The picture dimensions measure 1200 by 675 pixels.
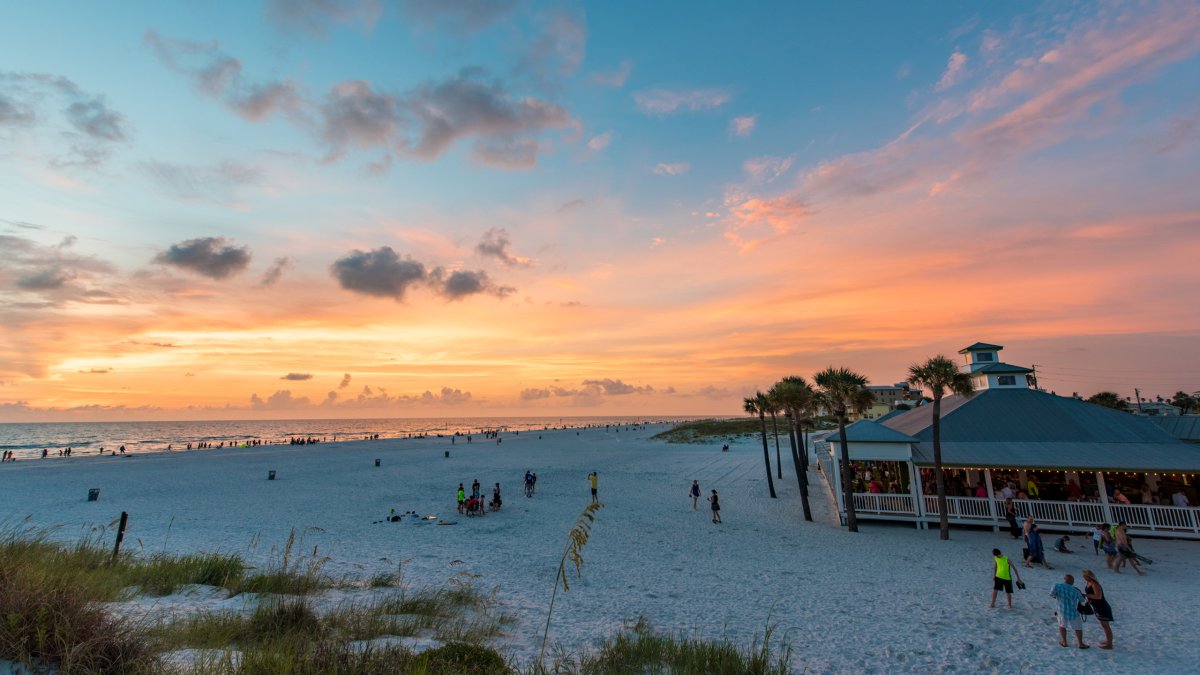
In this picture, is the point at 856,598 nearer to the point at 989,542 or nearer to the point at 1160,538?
the point at 989,542

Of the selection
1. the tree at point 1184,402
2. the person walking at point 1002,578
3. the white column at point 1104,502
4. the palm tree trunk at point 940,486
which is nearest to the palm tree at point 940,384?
the palm tree trunk at point 940,486

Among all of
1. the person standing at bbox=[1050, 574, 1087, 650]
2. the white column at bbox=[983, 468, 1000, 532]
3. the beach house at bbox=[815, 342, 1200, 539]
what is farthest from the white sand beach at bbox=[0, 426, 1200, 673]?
the beach house at bbox=[815, 342, 1200, 539]

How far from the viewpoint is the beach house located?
63.1 feet

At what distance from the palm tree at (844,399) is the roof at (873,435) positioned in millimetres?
519

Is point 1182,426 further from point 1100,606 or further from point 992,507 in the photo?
point 1100,606

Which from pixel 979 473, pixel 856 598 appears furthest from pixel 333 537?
pixel 979 473

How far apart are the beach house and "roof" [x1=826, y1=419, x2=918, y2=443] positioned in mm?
40

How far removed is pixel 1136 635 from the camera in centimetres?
1050

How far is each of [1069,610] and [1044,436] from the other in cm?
1630

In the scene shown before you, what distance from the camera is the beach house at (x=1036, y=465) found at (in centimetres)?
1922

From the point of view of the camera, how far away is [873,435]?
2206 centimetres

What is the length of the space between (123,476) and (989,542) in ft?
186

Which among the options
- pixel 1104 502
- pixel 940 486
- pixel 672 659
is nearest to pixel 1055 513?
pixel 1104 502

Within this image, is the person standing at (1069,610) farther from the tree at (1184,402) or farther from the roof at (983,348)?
the tree at (1184,402)
